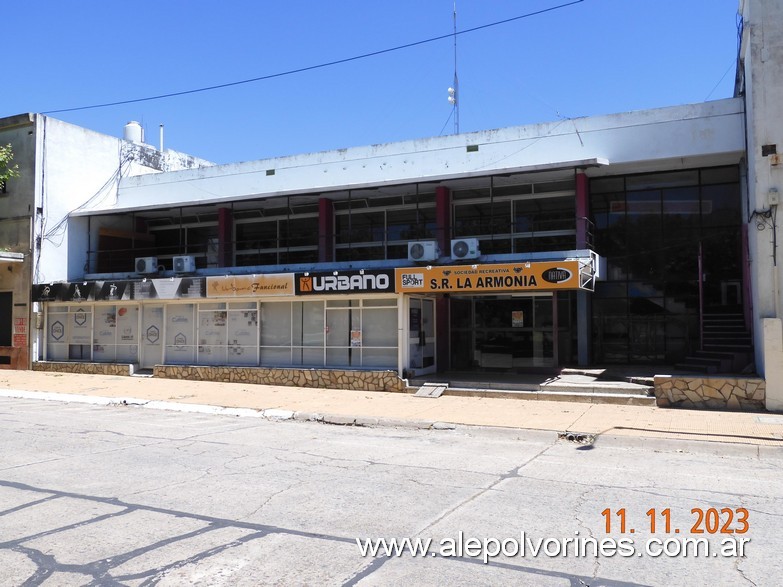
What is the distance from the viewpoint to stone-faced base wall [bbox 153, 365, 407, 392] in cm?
1814

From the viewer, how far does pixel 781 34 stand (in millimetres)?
14102

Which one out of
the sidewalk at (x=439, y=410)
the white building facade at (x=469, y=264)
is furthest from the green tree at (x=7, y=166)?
the sidewalk at (x=439, y=410)

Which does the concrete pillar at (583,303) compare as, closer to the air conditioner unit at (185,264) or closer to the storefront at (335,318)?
the storefront at (335,318)

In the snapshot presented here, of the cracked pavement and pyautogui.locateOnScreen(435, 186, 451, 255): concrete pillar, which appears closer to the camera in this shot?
the cracked pavement

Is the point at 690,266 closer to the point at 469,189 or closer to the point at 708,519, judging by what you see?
the point at 469,189

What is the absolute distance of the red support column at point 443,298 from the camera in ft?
66.5

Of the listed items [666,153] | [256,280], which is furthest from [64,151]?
[666,153]

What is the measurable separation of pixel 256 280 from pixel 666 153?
1259 centimetres

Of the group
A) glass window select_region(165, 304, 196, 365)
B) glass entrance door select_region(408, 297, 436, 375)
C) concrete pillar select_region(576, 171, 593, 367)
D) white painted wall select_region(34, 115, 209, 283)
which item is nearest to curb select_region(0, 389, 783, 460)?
glass window select_region(165, 304, 196, 365)

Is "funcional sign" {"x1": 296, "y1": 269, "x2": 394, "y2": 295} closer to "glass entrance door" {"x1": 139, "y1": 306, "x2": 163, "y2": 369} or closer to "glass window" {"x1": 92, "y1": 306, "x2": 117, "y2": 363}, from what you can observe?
"glass entrance door" {"x1": 139, "y1": 306, "x2": 163, "y2": 369}

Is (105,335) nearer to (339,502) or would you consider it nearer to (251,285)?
(251,285)

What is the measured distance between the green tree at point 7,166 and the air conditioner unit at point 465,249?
665 inches

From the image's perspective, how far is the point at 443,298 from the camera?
20.5m

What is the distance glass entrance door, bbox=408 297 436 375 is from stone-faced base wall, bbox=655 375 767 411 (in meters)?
6.83
